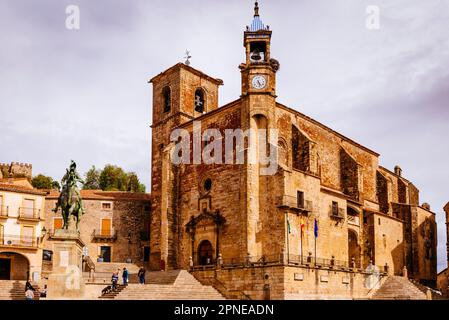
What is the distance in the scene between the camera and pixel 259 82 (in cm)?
3241

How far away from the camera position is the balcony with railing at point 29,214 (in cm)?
3612

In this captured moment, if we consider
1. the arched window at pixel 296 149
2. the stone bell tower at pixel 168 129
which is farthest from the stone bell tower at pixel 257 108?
the stone bell tower at pixel 168 129

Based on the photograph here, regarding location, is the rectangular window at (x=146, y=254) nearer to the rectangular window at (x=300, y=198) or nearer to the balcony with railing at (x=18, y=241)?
the balcony with railing at (x=18, y=241)

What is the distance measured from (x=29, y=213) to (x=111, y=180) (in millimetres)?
22125

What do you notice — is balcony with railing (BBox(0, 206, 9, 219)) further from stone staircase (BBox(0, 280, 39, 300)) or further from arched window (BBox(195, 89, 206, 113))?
arched window (BBox(195, 89, 206, 113))

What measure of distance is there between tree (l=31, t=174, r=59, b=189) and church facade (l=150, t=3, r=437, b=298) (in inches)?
698

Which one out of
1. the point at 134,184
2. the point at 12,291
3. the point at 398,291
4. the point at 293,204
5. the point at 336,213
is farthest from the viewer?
the point at 134,184

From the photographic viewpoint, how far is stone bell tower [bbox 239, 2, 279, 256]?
30875mm

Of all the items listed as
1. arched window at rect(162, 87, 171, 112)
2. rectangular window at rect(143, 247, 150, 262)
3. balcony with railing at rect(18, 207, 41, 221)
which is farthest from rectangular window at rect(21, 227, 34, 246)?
arched window at rect(162, 87, 171, 112)

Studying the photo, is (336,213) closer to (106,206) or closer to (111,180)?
(106,206)

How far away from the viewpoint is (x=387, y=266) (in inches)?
1539

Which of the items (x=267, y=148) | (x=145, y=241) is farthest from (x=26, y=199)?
(x=267, y=148)

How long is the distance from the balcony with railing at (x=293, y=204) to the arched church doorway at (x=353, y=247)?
7.12m

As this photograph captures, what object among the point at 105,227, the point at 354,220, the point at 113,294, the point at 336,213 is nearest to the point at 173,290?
the point at 113,294
